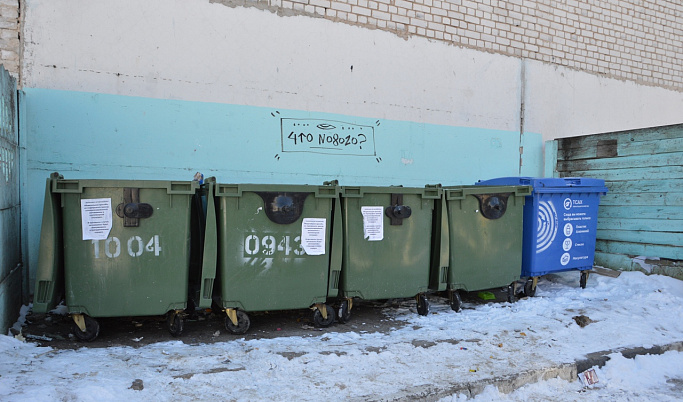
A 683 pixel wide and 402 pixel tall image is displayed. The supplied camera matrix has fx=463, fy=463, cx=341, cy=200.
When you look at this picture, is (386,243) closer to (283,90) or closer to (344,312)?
(344,312)

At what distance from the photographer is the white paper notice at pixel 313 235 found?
413cm

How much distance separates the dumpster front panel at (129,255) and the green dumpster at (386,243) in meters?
1.45

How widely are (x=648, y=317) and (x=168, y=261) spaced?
466 centimetres

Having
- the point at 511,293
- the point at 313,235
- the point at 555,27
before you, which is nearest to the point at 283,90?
the point at 313,235

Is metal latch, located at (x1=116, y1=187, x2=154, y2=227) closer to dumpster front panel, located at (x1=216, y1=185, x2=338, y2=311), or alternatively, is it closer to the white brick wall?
dumpster front panel, located at (x1=216, y1=185, x2=338, y2=311)

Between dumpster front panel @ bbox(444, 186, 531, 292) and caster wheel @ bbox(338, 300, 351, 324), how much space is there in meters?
1.11

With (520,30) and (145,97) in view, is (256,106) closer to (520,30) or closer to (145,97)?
(145,97)

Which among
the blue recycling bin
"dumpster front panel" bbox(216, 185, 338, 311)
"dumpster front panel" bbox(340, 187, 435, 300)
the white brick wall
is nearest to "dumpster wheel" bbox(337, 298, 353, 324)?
"dumpster front panel" bbox(340, 187, 435, 300)

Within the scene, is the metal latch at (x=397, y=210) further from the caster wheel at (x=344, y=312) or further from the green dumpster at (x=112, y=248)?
the green dumpster at (x=112, y=248)

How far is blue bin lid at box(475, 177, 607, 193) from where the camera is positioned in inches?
208

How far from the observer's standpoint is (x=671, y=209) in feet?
19.9

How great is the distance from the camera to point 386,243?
14.6ft

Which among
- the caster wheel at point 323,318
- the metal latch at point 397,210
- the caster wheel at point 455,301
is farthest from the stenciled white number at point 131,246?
the caster wheel at point 455,301

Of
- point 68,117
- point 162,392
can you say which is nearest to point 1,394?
point 162,392
